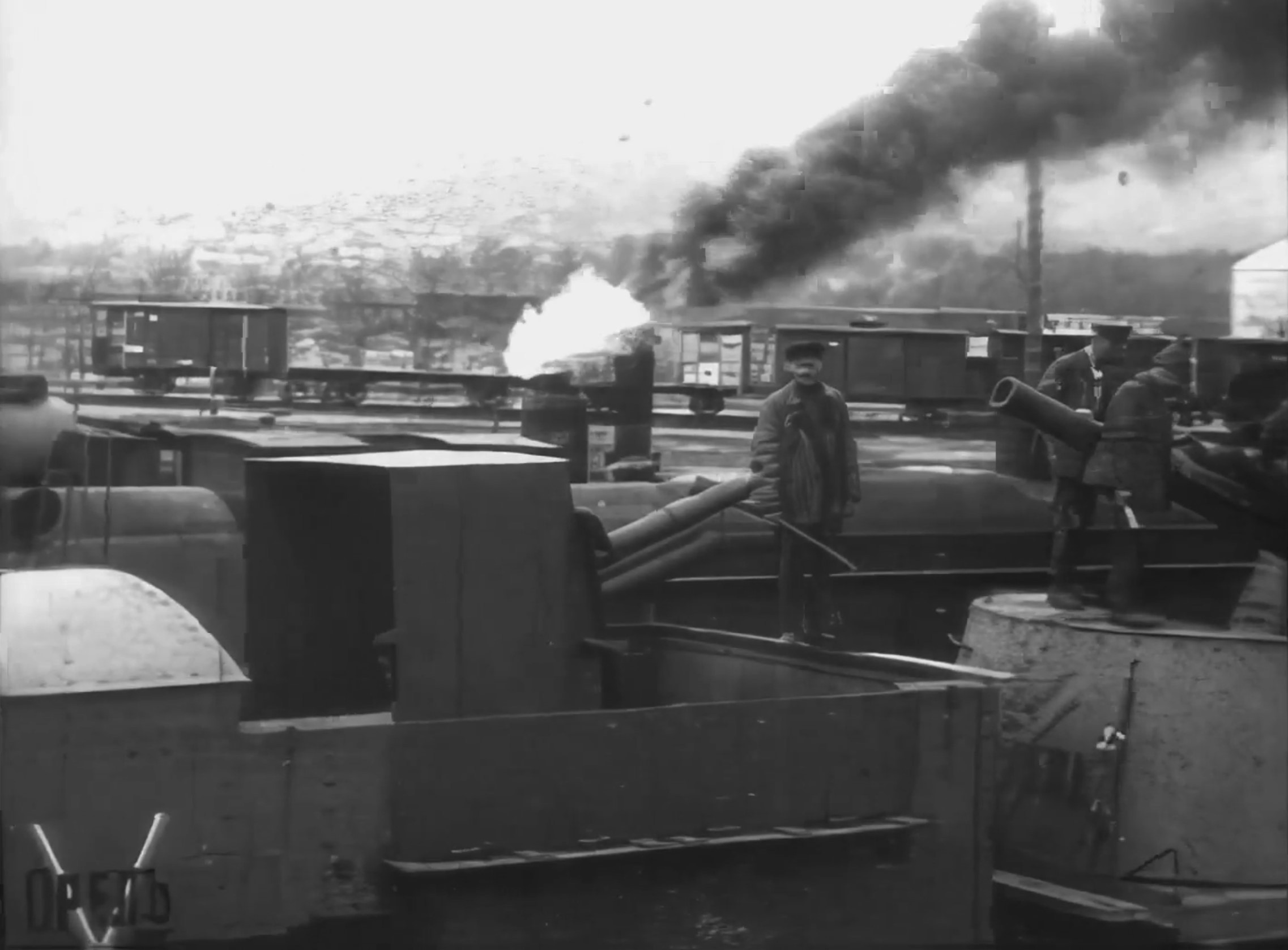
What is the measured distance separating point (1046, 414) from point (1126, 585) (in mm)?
764

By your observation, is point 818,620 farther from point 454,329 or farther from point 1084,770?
point 454,329

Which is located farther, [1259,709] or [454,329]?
[454,329]

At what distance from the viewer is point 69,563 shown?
5359 millimetres

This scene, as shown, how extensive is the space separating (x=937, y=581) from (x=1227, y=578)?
1866 mm

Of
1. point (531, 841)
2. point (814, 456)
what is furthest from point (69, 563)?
point (814, 456)

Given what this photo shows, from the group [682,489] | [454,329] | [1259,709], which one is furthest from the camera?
[454,329]

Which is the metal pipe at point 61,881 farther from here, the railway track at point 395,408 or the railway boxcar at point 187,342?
the railway track at point 395,408

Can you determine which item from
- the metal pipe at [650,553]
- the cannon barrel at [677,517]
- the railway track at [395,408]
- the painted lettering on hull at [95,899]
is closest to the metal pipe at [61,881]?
the painted lettering on hull at [95,899]

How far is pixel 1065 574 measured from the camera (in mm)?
7043

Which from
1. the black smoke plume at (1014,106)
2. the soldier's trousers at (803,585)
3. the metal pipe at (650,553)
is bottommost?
the soldier's trousers at (803,585)

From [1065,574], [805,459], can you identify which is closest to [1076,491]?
[1065,574]

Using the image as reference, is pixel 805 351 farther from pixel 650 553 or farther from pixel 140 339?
pixel 140 339

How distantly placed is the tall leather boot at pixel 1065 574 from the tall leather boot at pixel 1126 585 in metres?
0.18

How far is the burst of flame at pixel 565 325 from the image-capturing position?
10758mm
